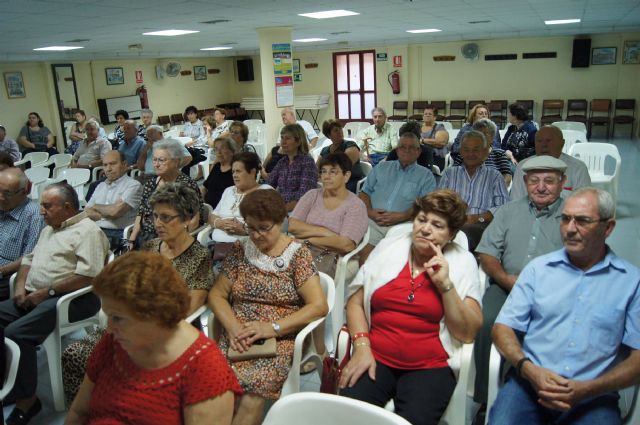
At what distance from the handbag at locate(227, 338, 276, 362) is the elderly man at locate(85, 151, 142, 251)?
2.09 meters

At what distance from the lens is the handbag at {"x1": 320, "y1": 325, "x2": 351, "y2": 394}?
2057 millimetres

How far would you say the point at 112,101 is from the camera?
11820mm

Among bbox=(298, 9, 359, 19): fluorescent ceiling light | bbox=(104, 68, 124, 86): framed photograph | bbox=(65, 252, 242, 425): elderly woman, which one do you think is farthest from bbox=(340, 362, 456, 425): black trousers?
bbox=(104, 68, 124, 86): framed photograph

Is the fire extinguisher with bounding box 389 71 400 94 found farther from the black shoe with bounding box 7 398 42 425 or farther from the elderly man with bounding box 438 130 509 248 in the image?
the black shoe with bounding box 7 398 42 425

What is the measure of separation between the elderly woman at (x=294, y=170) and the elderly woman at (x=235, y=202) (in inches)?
25.9

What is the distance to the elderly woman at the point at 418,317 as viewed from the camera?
193cm

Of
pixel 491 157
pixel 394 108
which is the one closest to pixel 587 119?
pixel 394 108

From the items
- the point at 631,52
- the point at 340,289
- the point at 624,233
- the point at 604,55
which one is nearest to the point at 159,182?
the point at 340,289

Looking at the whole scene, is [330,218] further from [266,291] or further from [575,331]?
[575,331]

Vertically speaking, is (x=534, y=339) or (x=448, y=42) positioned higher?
(x=448, y=42)

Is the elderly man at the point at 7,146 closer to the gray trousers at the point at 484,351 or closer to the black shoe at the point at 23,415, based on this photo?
the black shoe at the point at 23,415

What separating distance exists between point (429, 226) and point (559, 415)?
0.84 metres

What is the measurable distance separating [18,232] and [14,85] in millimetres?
8477

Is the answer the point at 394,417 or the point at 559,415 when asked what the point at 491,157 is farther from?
the point at 394,417
